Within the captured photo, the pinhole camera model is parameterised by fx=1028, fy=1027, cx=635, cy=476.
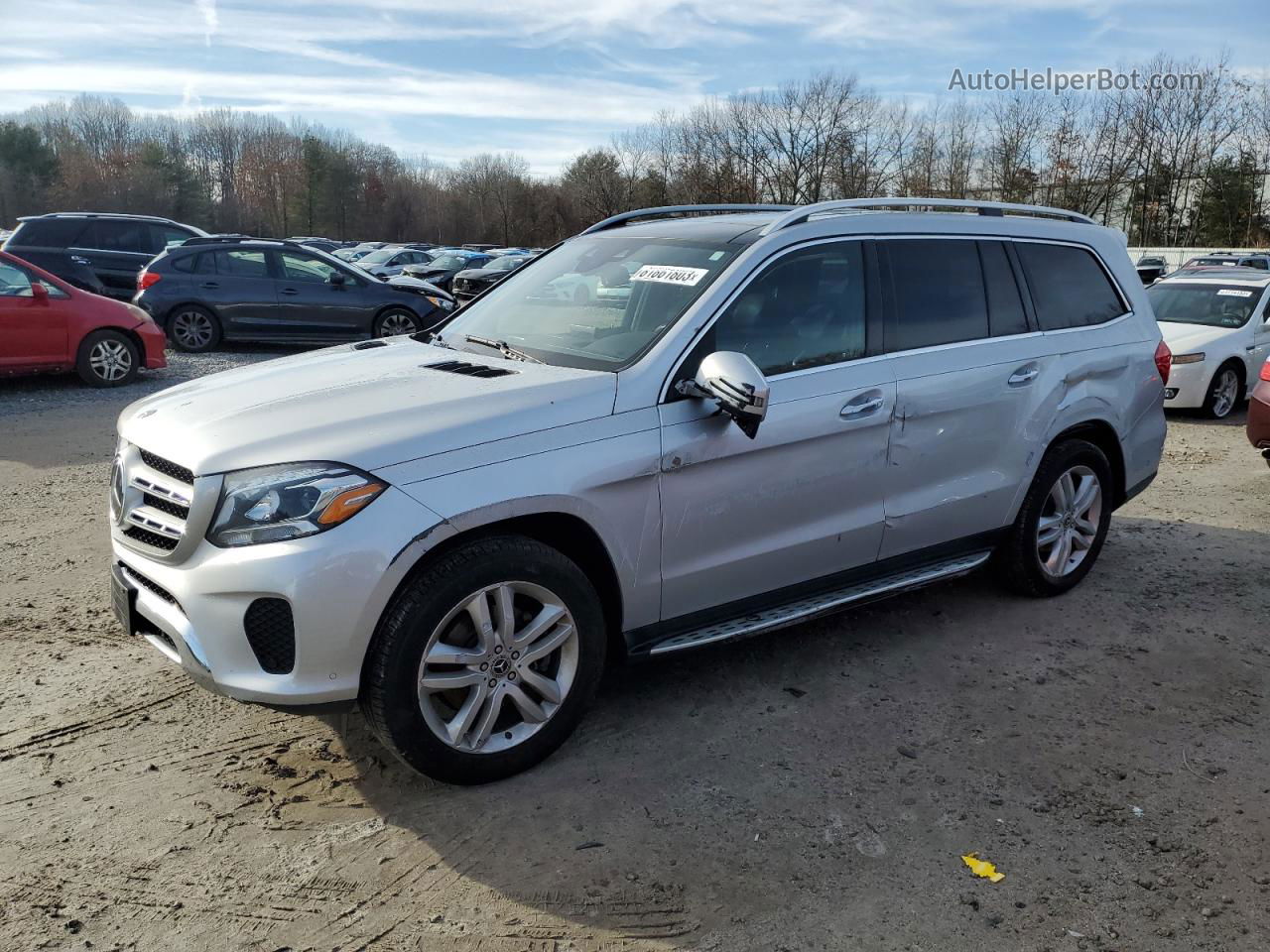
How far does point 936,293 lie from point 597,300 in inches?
Answer: 61.1

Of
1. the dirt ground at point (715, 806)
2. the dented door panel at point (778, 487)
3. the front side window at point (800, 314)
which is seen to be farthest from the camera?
the front side window at point (800, 314)

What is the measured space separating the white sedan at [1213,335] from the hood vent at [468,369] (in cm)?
907

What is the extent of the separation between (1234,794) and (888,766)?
1154 mm

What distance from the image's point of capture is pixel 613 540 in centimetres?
353

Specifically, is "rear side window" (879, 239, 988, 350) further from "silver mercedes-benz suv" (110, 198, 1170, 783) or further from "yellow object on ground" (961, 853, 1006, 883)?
"yellow object on ground" (961, 853, 1006, 883)

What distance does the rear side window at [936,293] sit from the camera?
446 centimetres

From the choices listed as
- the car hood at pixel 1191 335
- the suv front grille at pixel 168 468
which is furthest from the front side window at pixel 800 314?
the car hood at pixel 1191 335

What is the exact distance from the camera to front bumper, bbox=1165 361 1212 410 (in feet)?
36.0

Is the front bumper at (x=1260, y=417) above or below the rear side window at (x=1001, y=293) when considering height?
below

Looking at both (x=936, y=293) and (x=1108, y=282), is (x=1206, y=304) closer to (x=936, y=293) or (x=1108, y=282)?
(x=1108, y=282)

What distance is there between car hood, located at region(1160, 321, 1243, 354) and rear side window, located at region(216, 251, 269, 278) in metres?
11.8

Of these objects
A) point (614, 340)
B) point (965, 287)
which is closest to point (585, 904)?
point (614, 340)

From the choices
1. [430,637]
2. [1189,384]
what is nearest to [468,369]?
[430,637]

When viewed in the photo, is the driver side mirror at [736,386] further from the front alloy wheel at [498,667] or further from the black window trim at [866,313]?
the front alloy wheel at [498,667]
